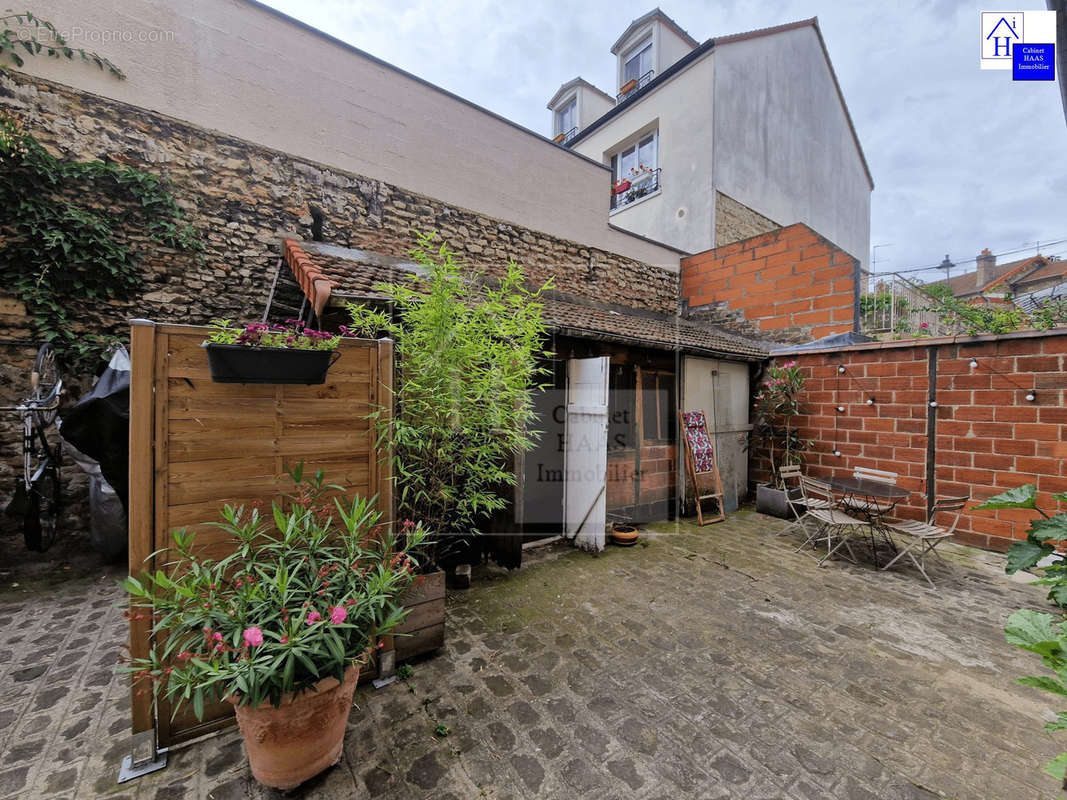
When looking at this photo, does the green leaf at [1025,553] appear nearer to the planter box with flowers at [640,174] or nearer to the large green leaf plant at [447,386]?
the large green leaf plant at [447,386]

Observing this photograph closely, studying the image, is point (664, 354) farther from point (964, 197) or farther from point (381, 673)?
point (964, 197)

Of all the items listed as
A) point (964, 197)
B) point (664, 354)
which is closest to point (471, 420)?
point (664, 354)

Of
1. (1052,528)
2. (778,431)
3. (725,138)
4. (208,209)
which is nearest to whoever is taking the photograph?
(1052,528)

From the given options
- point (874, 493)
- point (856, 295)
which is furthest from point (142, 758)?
point (856, 295)

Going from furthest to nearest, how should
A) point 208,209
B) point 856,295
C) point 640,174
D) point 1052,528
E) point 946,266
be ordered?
point 946,266
point 640,174
point 856,295
point 208,209
point 1052,528

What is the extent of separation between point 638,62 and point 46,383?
545 inches

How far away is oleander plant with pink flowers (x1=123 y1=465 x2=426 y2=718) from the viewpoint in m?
1.62

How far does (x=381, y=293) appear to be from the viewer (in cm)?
381

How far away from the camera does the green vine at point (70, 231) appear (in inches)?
145

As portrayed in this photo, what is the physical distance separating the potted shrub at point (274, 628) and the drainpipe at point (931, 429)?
6.27 metres

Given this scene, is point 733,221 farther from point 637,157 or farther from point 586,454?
point 586,454

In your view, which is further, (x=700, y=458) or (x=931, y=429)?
(x=700, y=458)

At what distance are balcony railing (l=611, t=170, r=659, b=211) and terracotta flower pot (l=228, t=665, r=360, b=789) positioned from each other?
35.7 feet

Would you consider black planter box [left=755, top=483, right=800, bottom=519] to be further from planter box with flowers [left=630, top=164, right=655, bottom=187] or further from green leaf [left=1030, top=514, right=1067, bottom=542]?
planter box with flowers [left=630, top=164, right=655, bottom=187]
